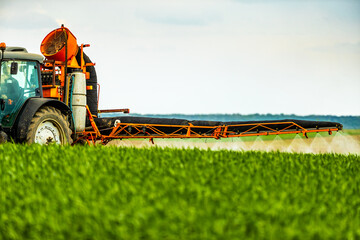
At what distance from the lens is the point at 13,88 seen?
9.42 metres

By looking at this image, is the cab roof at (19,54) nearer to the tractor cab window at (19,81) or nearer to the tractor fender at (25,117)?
the tractor cab window at (19,81)

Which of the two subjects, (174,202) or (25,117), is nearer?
(174,202)

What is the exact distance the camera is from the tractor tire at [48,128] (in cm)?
942

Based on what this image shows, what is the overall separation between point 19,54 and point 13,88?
Result: 850mm

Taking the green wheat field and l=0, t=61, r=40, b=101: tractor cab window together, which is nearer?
the green wheat field

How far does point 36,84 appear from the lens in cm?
998

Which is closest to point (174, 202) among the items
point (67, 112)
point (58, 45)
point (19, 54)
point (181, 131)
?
point (19, 54)

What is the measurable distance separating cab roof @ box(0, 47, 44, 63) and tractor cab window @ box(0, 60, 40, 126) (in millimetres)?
118

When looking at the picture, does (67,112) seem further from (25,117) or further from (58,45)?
(58,45)

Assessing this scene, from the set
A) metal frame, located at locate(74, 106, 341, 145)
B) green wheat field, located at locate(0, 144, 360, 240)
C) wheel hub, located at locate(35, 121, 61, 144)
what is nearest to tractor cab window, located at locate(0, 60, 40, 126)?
wheel hub, located at locate(35, 121, 61, 144)

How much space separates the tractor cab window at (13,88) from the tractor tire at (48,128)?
1.61ft

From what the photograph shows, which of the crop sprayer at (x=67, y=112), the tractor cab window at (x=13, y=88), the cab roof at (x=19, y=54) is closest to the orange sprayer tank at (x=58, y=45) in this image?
the crop sprayer at (x=67, y=112)

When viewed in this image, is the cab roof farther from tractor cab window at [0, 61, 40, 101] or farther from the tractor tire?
the tractor tire

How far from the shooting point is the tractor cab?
9289mm
